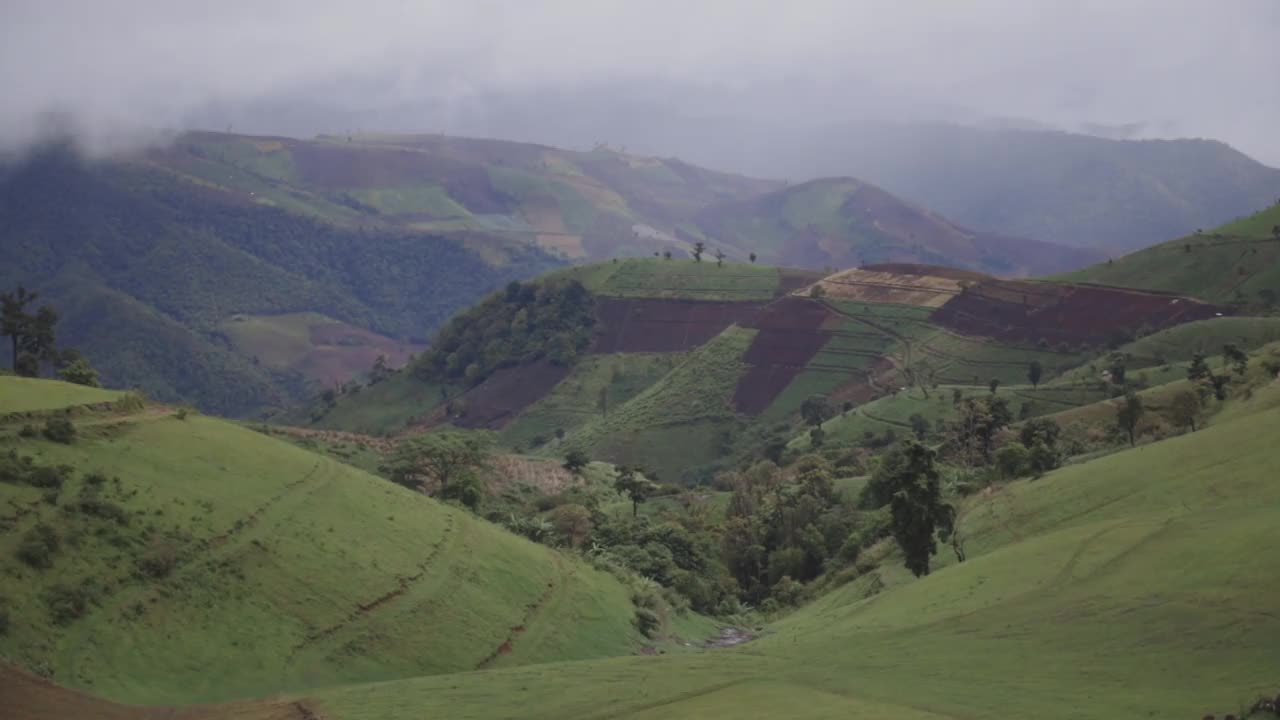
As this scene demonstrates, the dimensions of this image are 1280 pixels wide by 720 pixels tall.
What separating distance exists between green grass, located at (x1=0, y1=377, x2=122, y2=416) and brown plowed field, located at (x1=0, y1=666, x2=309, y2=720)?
19.5 m

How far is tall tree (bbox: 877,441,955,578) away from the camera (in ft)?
250

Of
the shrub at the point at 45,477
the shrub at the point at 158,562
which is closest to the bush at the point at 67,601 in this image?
the shrub at the point at 158,562

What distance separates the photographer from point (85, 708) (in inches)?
1741

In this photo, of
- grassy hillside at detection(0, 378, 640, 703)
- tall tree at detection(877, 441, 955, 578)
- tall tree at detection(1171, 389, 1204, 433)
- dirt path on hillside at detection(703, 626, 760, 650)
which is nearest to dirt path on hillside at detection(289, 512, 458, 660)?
grassy hillside at detection(0, 378, 640, 703)

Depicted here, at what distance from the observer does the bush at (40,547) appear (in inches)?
1934

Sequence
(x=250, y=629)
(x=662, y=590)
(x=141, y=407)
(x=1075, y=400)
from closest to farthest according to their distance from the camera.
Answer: (x=250, y=629) → (x=141, y=407) → (x=662, y=590) → (x=1075, y=400)

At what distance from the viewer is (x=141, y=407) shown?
68188mm

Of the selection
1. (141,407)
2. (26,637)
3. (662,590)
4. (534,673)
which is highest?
(141,407)

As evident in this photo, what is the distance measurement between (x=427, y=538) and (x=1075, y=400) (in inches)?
4672

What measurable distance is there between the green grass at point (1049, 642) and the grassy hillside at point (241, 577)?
16.6 feet

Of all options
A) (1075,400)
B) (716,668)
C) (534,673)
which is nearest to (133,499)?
(534,673)

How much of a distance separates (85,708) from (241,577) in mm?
11915

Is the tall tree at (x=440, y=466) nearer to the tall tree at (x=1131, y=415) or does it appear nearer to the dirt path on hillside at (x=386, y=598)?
the dirt path on hillside at (x=386, y=598)

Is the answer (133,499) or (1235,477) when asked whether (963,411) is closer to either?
(1235,477)
